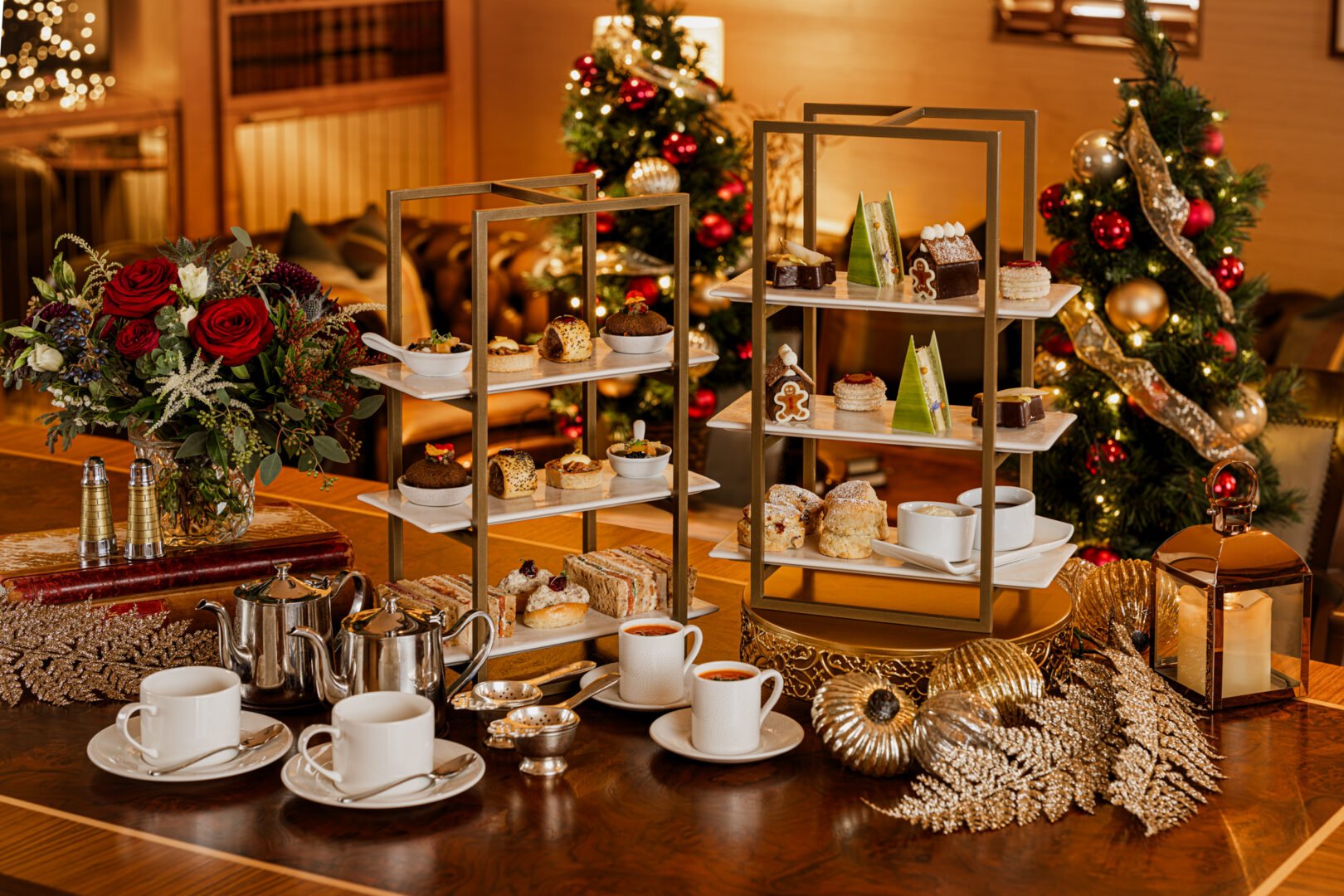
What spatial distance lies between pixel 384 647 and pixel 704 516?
261cm

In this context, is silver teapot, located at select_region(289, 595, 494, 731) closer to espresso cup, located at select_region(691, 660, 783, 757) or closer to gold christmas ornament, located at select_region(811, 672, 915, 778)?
espresso cup, located at select_region(691, 660, 783, 757)

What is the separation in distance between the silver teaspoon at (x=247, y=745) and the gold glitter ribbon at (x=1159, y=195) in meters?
2.07

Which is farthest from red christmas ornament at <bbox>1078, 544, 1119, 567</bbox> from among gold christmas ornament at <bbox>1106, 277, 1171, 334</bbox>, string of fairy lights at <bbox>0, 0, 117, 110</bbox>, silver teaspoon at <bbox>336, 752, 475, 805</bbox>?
string of fairy lights at <bbox>0, 0, 117, 110</bbox>

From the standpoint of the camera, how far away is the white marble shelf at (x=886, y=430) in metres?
1.66

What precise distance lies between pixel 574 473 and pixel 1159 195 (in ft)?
5.56

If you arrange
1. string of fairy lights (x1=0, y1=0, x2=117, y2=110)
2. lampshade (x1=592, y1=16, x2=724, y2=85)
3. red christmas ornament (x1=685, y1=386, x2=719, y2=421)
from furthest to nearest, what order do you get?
string of fairy lights (x1=0, y1=0, x2=117, y2=110), lampshade (x1=592, y1=16, x2=724, y2=85), red christmas ornament (x1=685, y1=386, x2=719, y2=421)

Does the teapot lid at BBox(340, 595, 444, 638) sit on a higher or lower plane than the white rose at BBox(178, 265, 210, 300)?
lower

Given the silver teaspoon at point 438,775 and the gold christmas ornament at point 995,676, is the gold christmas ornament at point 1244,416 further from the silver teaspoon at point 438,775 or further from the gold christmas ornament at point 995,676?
A: the silver teaspoon at point 438,775

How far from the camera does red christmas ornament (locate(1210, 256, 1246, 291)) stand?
312 centimetres

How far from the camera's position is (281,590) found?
1616 mm

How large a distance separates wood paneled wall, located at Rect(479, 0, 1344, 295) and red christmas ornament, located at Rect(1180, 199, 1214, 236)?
1.71m

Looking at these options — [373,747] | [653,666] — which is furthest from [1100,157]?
[373,747]

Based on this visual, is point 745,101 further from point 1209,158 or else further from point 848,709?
point 848,709

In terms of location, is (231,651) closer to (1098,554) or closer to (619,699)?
(619,699)
